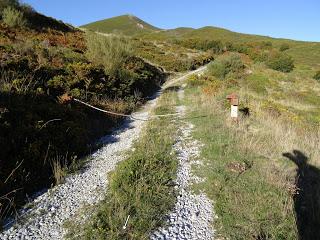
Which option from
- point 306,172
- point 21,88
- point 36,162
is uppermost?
point 21,88

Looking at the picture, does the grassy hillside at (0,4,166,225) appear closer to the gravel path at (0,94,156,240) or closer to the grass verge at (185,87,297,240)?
the gravel path at (0,94,156,240)

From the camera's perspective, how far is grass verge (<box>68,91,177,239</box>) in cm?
504

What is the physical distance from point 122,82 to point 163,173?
10.3 meters

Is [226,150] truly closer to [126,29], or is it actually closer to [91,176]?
[91,176]

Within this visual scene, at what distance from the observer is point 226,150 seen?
8430mm

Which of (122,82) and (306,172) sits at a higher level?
(122,82)

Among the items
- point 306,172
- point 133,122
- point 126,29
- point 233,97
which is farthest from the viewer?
point 126,29

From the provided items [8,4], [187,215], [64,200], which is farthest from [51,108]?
[8,4]

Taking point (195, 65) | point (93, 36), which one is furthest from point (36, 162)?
point (195, 65)

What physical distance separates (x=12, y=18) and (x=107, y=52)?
10332 mm

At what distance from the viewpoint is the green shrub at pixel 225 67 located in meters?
32.2

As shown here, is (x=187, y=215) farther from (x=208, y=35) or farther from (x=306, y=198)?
(x=208, y=35)

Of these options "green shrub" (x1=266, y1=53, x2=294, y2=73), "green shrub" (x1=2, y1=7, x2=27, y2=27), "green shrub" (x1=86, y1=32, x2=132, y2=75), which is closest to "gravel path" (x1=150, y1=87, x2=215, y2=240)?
"green shrub" (x1=86, y1=32, x2=132, y2=75)

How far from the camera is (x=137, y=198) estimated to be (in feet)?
19.0
